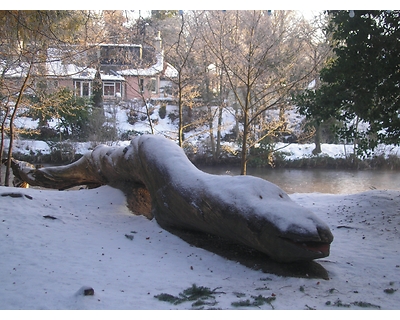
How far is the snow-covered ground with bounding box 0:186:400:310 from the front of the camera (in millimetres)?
3211

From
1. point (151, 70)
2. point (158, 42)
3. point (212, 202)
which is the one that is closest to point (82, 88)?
point (151, 70)

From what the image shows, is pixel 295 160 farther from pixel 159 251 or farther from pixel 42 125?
pixel 159 251

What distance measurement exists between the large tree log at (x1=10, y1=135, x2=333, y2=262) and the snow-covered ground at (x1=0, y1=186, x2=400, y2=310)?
0.29 meters

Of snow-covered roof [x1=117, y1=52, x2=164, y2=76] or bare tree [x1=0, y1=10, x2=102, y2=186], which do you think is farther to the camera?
snow-covered roof [x1=117, y1=52, x2=164, y2=76]

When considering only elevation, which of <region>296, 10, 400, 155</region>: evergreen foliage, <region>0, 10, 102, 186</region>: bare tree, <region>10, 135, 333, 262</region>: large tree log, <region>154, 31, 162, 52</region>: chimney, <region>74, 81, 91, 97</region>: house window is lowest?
<region>10, 135, 333, 262</region>: large tree log

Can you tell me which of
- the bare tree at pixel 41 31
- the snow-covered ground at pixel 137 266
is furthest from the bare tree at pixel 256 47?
the snow-covered ground at pixel 137 266

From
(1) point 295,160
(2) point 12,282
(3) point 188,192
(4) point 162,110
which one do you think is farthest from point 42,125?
(2) point 12,282

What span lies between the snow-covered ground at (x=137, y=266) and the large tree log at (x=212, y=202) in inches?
11.3

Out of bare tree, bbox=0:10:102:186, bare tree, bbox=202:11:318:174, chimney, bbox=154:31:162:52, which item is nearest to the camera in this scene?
bare tree, bbox=0:10:102:186

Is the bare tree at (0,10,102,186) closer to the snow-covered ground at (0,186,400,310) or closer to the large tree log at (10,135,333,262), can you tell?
the large tree log at (10,135,333,262)

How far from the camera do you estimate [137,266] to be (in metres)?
4.14

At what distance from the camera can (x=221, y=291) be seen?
354 centimetres

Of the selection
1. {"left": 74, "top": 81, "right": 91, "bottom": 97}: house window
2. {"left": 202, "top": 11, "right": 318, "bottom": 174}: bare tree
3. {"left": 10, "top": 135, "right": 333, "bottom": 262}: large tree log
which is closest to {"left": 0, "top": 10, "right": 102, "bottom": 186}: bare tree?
{"left": 10, "top": 135, "right": 333, "bottom": 262}: large tree log

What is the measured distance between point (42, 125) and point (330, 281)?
1722 centimetres
